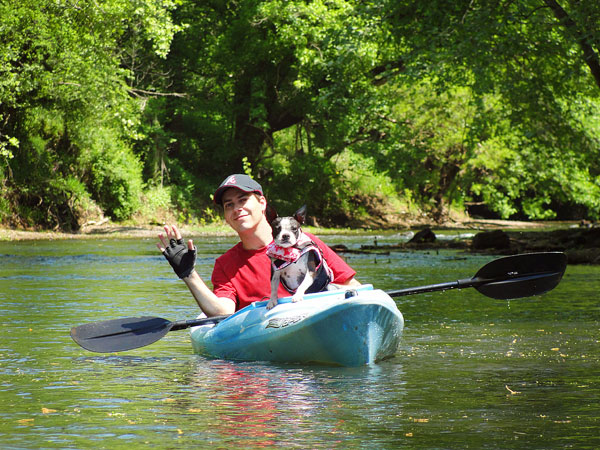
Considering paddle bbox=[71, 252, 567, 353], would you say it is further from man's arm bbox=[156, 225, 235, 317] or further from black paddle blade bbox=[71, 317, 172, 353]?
man's arm bbox=[156, 225, 235, 317]

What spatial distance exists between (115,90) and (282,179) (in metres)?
10.5

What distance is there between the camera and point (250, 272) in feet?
24.0

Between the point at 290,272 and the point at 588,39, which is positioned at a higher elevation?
the point at 588,39

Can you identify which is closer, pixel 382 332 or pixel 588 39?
pixel 382 332

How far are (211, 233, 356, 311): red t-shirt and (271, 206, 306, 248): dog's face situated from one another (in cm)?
66

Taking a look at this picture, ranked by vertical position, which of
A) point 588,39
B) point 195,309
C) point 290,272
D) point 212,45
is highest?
point 212,45

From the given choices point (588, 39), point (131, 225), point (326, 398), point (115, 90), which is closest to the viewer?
point (326, 398)

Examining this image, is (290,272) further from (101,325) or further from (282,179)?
(282,179)

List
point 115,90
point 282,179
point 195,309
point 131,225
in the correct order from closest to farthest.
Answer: point 195,309
point 115,90
point 131,225
point 282,179

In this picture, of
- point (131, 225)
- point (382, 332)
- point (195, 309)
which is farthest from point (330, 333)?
point (131, 225)

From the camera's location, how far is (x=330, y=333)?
6.82 meters

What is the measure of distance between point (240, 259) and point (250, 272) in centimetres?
13

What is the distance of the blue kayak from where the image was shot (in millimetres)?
6695

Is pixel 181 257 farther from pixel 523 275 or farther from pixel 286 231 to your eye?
pixel 523 275
